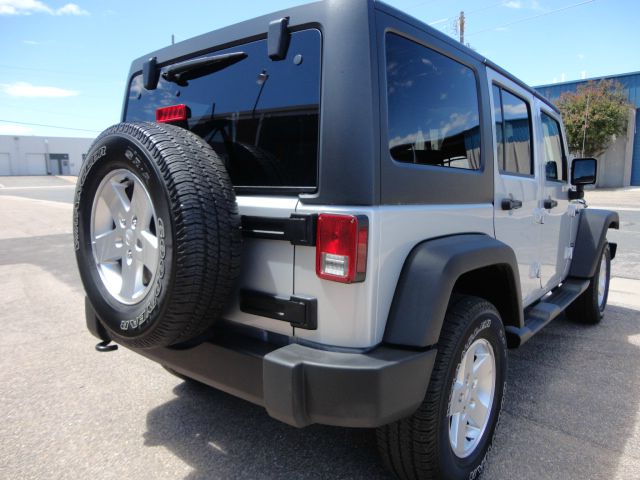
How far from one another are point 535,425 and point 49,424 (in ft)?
9.03

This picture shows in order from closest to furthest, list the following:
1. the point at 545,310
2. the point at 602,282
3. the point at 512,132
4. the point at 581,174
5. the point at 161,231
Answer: the point at 161,231
the point at 512,132
the point at 545,310
the point at 581,174
the point at 602,282

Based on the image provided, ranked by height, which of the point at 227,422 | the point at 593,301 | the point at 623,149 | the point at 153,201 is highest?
the point at 623,149

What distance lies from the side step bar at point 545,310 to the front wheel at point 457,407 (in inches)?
11.7

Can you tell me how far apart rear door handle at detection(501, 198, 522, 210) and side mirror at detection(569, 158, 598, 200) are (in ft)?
4.75

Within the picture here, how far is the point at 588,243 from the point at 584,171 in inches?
27.4

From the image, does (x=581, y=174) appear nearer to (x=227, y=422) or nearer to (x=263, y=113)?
(x=263, y=113)

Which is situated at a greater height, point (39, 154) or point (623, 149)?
point (39, 154)

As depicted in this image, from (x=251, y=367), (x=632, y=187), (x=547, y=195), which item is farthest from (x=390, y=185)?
(x=632, y=187)

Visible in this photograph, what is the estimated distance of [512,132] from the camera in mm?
2949

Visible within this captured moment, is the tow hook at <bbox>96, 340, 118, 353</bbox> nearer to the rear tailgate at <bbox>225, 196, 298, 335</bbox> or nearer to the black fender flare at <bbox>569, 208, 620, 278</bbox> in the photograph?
the rear tailgate at <bbox>225, 196, 298, 335</bbox>

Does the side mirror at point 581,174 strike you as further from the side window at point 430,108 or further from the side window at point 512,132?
the side window at point 430,108

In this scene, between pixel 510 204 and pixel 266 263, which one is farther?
pixel 510 204

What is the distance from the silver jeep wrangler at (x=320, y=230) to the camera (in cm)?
172

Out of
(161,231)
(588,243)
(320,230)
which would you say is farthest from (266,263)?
(588,243)
